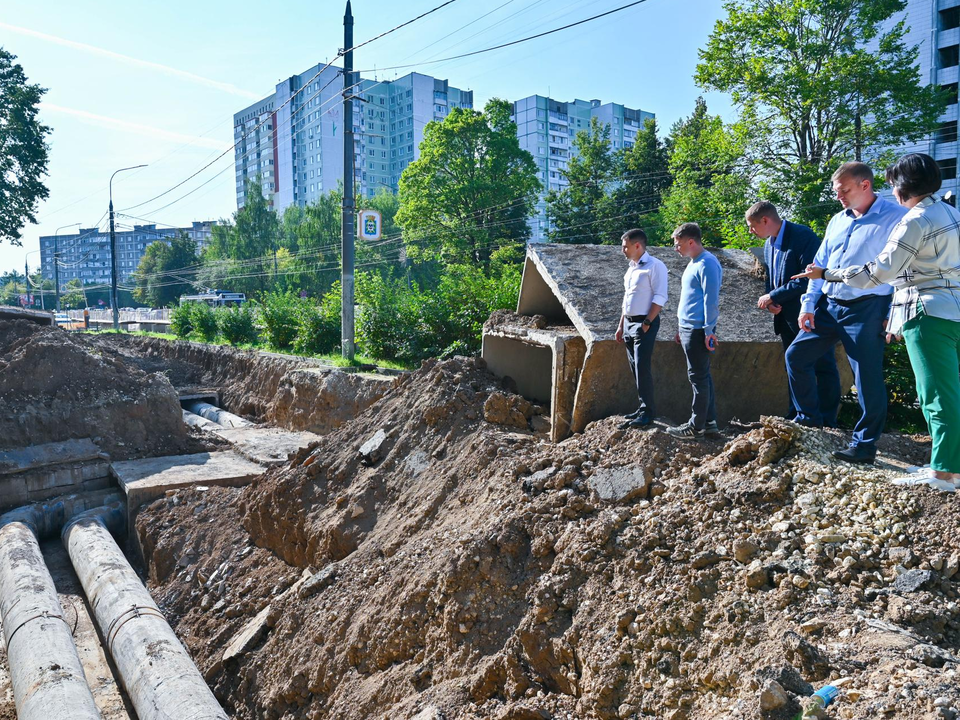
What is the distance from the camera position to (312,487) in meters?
6.48

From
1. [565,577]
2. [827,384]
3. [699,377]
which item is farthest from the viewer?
[827,384]

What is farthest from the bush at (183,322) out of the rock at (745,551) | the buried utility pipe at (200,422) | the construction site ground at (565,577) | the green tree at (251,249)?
the green tree at (251,249)

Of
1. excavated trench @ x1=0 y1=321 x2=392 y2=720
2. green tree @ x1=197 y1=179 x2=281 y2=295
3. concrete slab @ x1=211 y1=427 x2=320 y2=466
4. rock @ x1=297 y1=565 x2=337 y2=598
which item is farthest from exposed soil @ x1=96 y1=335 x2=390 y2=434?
green tree @ x1=197 y1=179 x2=281 y2=295

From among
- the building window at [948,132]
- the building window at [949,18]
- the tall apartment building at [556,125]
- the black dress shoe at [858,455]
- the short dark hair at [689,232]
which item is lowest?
the black dress shoe at [858,455]

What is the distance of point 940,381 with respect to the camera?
10.8 ft

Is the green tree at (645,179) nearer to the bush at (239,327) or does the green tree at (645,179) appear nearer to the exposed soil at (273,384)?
the bush at (239,327)

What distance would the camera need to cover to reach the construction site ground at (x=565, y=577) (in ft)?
8.92

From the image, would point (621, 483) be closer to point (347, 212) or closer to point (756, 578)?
point (756, 578)

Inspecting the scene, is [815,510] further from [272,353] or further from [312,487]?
[272,353]

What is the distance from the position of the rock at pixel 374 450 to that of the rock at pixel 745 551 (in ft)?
12.0

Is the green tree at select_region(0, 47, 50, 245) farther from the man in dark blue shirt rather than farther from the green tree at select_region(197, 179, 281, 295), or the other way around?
the man in dark blue shirt

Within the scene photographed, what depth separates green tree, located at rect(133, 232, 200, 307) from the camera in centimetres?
6175

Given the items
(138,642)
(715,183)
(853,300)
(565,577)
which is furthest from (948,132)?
(138,642)

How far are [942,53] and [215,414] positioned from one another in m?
40.3
